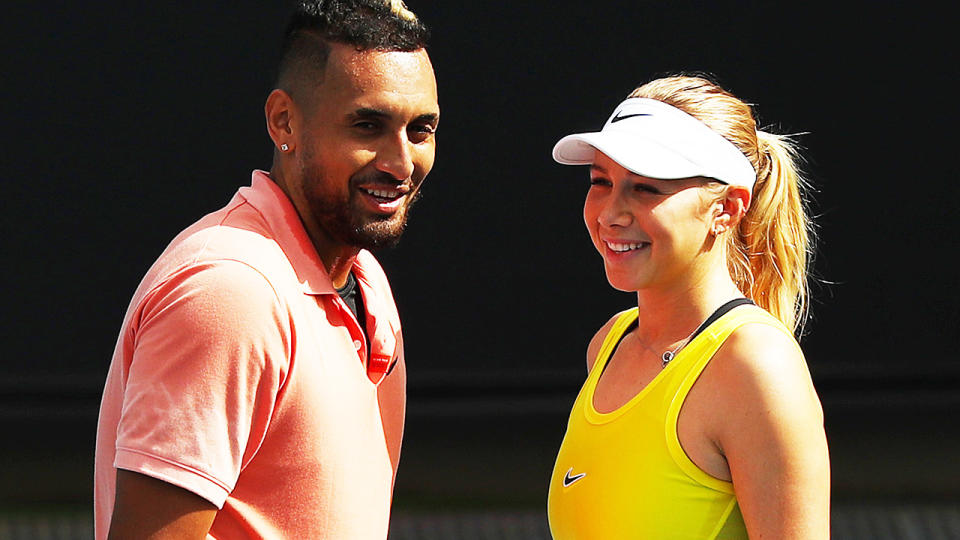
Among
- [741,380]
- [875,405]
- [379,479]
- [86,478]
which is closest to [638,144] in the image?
[741,380]

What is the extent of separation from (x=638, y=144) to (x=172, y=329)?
0.71 m

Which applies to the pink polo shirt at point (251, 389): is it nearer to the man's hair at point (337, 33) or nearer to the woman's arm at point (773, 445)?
the man's hair at point (337, 33)

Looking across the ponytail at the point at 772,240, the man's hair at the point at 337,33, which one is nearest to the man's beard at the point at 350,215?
the man's hair at the point at 337,33

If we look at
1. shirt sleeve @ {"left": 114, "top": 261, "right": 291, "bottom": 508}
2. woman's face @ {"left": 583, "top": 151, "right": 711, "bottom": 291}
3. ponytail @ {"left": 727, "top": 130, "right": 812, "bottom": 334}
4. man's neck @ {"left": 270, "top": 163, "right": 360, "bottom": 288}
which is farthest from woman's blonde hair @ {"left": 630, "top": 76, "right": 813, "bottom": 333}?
shirt sleeve @ {"left": 114, "top": 261, "right": 291, "bottom": 508}

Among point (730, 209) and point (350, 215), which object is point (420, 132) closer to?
point (350, 215)

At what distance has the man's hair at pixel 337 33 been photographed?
5.70 ft

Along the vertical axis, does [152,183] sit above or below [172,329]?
below

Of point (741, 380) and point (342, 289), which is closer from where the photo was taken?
point (741, 380)

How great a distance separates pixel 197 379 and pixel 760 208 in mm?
892

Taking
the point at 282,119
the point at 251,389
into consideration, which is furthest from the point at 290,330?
the point at 282,119

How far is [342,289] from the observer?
6.20 feet

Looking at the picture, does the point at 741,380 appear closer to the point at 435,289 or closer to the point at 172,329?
the point at 172,329

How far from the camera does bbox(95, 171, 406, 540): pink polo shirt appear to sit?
4.88ft

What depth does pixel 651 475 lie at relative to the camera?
1.75 meters
